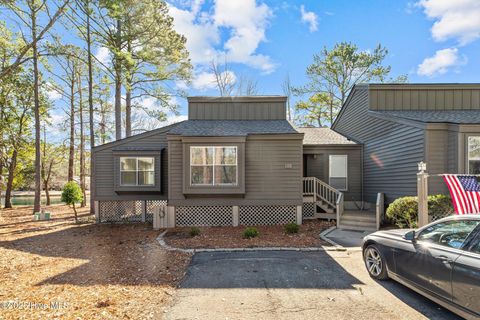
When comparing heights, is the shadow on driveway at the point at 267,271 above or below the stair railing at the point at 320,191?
below

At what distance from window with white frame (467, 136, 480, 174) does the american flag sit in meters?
3.52

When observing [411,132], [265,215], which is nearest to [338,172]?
[411,132]

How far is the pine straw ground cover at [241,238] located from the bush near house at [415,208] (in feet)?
8.41

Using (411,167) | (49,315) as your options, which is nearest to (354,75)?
(411,167)

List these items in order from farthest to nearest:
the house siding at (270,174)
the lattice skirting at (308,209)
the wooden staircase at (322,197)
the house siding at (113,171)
Answer: the house siding at (113,171) → the lattice skirting at (308,209) → the wooden staircase at (322,197) → the house siding at (270,174)

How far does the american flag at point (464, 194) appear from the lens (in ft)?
17.3

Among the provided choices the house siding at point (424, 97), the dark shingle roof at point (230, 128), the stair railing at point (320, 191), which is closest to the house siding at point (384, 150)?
the house siding at point (424, 97)

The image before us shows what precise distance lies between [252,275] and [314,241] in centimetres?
335

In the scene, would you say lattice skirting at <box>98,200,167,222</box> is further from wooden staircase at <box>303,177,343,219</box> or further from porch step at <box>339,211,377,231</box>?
porch step at <box>339,211,377,231</box>

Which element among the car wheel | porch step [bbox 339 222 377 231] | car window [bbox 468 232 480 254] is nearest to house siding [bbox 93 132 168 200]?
porch step [bbox 339 222 377 231]

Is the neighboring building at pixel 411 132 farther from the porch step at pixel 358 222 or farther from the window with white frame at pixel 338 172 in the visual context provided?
the porch step at pixel 358 222

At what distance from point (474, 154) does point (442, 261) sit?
23.4 feet

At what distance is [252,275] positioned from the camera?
516 centimetres

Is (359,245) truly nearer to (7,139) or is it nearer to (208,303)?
(208,303)
